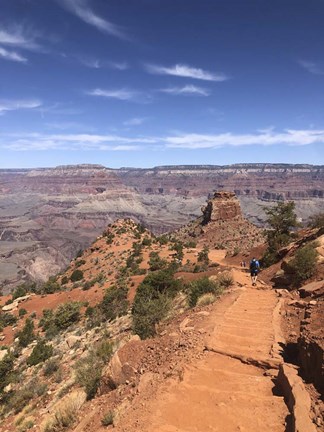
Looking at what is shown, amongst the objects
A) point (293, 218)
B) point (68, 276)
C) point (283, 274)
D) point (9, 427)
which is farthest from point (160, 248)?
point (9, 427)

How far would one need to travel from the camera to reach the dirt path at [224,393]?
7.62 m

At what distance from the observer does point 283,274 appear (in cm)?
2208

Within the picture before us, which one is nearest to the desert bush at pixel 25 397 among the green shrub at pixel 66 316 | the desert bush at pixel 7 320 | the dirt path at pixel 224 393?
the dirt path at pixel 224 393

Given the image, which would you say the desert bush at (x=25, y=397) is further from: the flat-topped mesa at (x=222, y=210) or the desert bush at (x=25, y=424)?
the flat-topped mesa at (x=222, y=210)

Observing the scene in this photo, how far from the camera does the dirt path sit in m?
7.62

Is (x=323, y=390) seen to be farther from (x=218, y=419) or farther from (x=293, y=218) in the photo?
(x=293, y=218)

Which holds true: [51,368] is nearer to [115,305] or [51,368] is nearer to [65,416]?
[65,416]

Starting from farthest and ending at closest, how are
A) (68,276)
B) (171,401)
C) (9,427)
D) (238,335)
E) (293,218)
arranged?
(68,276) → (293,218) → (9,427) → (238,335) → (171,401)

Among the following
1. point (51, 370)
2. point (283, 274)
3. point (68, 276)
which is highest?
point (283, 274)

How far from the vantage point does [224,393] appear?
8.85 metres

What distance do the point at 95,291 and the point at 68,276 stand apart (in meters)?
17.2

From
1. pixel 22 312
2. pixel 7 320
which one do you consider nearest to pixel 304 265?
pixel 7 320

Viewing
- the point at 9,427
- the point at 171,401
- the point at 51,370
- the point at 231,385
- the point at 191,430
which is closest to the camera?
the point at 191,430

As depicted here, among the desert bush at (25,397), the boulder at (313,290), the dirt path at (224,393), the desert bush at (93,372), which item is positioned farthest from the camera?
the desert bush at (25,397)
